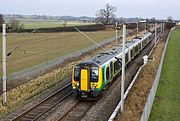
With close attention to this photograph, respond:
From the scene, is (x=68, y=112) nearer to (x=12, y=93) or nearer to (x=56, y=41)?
(x=12, y=93)

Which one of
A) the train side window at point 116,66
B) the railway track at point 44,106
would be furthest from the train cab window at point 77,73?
the train side window at point 116,66

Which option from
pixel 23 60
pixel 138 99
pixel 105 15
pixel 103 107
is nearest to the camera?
pixel 103 107

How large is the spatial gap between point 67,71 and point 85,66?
12911mm

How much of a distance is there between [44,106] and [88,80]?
342 centimetres

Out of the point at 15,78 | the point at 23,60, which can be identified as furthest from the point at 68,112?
the point at 23,60

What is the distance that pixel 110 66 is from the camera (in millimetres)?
24047

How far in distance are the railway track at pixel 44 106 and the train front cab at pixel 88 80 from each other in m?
1.99

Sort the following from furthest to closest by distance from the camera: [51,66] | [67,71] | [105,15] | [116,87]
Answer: [105,15] → [51,66] → [67,71] → [116,87]

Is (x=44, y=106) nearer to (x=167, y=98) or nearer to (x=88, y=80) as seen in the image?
(x=88, y=80)

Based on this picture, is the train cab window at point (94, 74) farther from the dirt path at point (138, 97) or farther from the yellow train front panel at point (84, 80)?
the dirt path at point (138, 97)

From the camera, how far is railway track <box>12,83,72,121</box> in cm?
1808

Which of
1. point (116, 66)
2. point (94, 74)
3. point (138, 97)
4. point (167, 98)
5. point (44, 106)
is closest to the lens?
point (44, 106)

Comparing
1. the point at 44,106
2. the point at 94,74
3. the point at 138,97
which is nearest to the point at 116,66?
the point at 138,97

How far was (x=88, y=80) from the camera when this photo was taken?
20703mm
